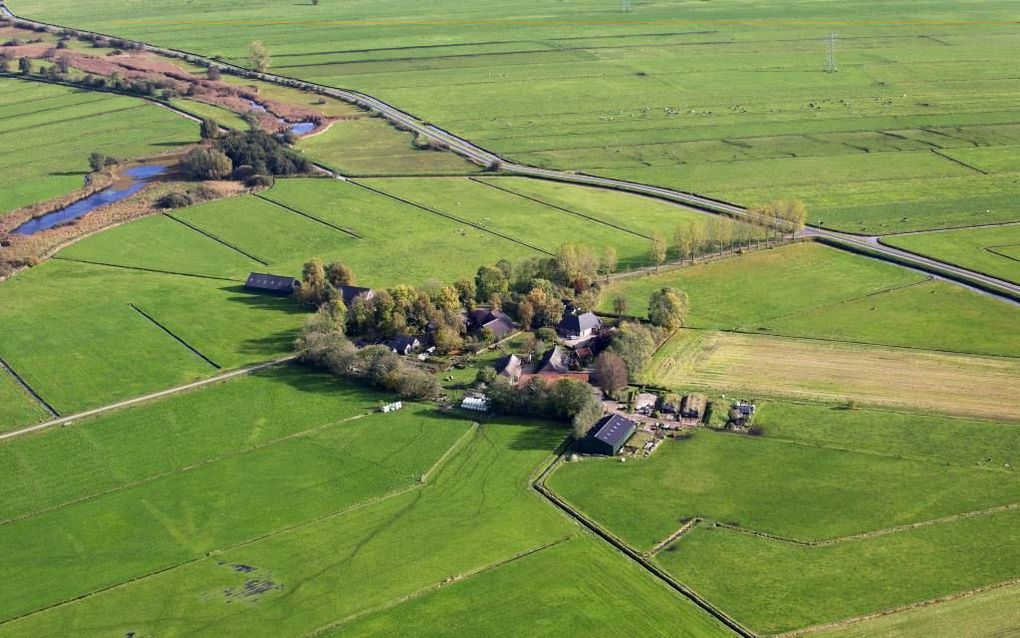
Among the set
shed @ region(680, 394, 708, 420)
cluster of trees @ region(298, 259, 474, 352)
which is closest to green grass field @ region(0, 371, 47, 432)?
cluster of trees @ region(298, 259, 474, 352)

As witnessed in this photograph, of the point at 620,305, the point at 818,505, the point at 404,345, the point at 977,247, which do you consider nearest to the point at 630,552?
the point at 818,505

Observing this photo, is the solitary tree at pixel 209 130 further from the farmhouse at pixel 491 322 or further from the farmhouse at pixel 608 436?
the farmhouse at pixel 608 436

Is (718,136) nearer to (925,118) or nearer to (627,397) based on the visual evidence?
(925,118)

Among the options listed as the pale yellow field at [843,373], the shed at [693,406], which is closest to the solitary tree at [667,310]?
the pale yellow field at [843,373]

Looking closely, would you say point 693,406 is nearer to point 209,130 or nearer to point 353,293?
point 353,293

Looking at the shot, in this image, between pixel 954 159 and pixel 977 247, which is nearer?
pixel 977 247

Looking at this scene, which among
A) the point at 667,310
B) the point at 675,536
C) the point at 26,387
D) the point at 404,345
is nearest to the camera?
the point at 675,536

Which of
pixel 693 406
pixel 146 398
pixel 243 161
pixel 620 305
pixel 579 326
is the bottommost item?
pixel 146 398
